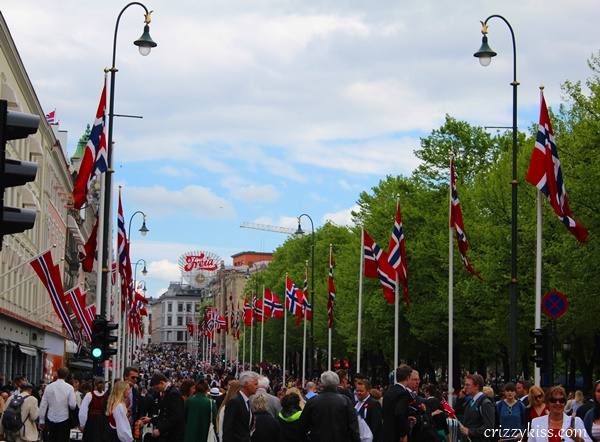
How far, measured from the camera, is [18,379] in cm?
2408

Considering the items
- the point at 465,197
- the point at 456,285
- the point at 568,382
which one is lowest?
the point at 568,382

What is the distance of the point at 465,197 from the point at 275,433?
4109 cm

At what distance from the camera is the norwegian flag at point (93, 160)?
97.5ft

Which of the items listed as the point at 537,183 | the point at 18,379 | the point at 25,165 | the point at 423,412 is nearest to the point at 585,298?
the point at 537,183

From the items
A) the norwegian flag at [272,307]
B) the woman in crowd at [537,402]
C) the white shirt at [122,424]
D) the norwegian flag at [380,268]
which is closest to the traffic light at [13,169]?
the white shirt at [122,424]

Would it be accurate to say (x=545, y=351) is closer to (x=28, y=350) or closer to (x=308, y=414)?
(x=308, y=414)

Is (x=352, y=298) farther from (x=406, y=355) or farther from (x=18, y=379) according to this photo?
(x=18, y=379)

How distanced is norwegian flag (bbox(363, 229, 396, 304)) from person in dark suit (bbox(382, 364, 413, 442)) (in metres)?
24.7

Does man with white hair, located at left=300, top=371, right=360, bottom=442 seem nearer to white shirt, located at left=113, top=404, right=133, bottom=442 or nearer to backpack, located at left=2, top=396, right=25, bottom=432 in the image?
white shirt, located at left=113, top=404, right=133, bottom=442

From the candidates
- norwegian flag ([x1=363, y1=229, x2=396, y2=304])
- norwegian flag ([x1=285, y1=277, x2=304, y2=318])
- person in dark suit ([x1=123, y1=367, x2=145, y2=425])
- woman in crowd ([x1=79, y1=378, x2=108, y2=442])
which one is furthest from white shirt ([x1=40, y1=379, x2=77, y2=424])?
norwegian flag ([x1=285, y1=277, x2=304, y2=318])

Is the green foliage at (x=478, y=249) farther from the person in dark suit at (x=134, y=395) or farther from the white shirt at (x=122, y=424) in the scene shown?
the white shirt at (x=122, y=424)

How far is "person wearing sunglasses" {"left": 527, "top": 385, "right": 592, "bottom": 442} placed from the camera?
11656 mm

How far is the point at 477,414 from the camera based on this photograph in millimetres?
18688

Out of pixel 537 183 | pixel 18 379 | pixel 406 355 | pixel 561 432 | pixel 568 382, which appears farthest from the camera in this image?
pixel 406 355
